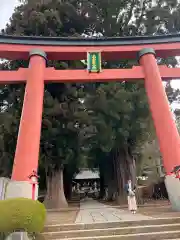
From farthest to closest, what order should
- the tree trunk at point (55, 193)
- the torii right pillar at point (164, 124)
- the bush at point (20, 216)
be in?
1. the tree trunk at point (55, 193)
2. the torii right pillar at point (164, 124)
3. the bush at point (20, 216)

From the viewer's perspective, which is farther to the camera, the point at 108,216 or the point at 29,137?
the point at 29,137

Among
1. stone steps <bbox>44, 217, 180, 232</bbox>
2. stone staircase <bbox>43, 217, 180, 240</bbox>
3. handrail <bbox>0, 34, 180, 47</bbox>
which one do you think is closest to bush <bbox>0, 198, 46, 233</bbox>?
stone staircase <bbox>43, 217, 180, 240</bbox>

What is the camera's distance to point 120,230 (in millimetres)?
4668

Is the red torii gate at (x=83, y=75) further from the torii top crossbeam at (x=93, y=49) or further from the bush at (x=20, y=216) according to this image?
the bush at (x=20, y=216)

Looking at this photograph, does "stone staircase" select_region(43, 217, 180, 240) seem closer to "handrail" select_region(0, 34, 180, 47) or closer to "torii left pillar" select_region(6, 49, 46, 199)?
"torii left pillar" select_region(6, 49, 46, 199)

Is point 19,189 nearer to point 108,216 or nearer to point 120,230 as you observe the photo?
point 108,216

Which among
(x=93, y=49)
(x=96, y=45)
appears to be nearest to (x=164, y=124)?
(x=93, y=49)

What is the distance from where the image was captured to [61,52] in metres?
9.00

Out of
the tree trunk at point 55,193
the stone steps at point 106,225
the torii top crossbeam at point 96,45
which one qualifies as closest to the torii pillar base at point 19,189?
the stone steps at point 106,225

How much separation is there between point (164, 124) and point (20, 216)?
5.17 m

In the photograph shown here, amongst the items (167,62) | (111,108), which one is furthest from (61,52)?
(167,62)

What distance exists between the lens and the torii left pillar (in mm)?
6145

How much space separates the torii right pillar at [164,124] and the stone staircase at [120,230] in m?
1.58

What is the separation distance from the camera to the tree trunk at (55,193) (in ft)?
39.0
